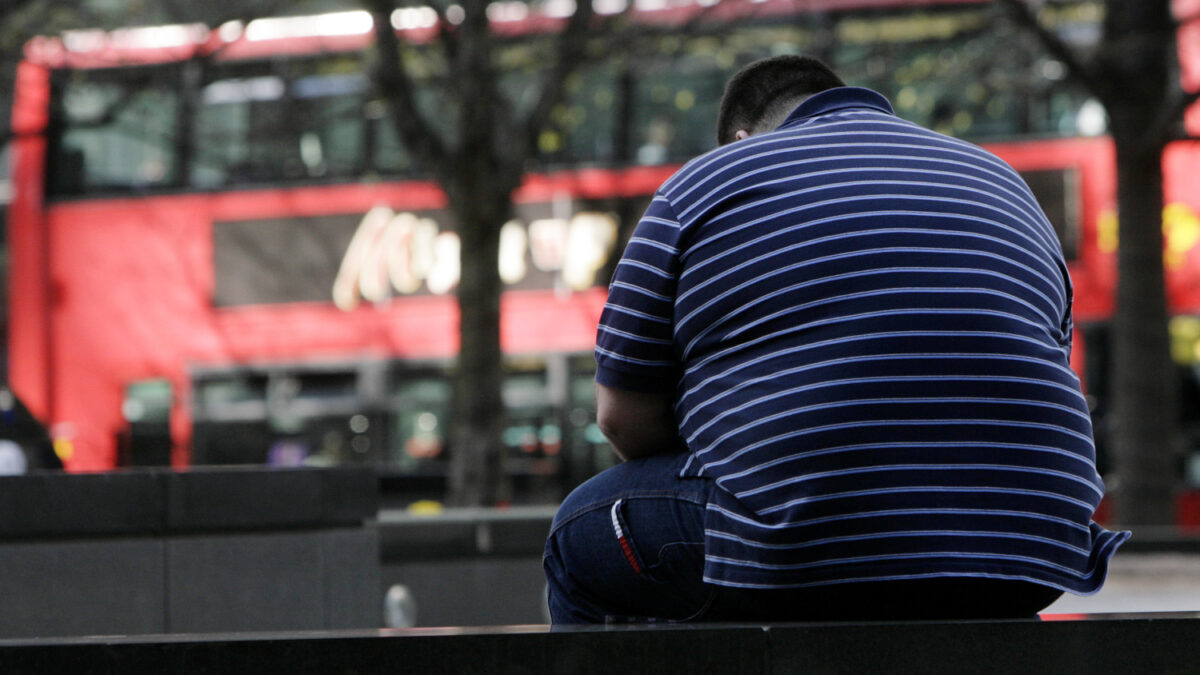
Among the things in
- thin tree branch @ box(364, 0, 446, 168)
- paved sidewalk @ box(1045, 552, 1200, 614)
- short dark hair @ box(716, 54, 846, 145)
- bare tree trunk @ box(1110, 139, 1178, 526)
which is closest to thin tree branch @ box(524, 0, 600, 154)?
thin tree branch @ box(364, 0, 446, 168)

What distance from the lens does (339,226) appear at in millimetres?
13844

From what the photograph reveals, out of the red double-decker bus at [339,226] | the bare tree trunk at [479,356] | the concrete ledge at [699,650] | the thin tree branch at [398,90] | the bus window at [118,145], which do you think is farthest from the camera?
the bus window at [118,145]

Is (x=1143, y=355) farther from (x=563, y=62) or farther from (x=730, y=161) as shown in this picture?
(x=730, y=161)

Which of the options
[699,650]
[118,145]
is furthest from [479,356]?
[699,650]

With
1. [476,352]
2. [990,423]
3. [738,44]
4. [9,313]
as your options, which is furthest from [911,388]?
[9,313]

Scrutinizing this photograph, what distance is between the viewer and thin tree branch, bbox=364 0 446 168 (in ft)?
33.3

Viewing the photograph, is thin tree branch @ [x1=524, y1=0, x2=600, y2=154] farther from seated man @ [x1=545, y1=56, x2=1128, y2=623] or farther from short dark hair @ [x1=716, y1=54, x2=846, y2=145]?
seated man @ [x1=545, y1=56, x2=1128, y2=623]

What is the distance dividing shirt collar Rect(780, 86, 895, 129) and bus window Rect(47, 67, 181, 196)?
12642mm

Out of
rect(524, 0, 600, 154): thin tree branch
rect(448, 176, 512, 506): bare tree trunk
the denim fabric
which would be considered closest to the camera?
the denim fabric

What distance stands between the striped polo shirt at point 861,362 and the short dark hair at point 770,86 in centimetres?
22

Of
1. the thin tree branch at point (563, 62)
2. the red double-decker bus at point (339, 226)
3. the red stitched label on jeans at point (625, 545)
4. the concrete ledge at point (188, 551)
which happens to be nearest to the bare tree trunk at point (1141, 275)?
the red double-decker bus at point (339, 226)

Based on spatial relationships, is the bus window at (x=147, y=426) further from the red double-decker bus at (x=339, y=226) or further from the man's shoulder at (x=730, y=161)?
the man's shoulder at (x=730, y=161)

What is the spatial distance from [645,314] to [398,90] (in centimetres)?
867

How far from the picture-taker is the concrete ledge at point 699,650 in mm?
1634
